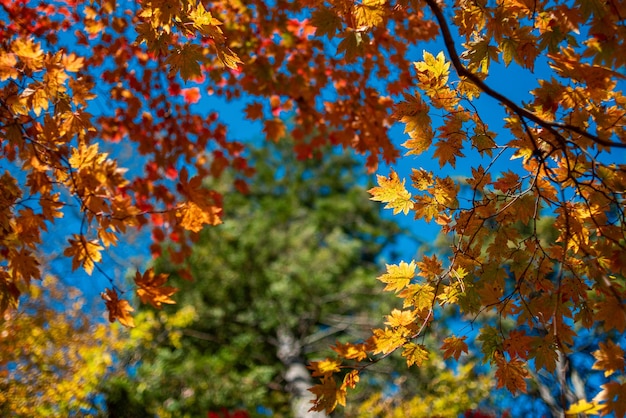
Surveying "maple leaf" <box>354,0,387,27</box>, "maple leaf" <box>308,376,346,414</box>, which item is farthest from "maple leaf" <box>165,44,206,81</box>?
"maple leaf" <box>308,376,346,414</box>

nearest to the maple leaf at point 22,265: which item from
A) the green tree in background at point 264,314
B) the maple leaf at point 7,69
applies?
the maple leaf at point 7,69

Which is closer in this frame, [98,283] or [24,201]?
[24,201]

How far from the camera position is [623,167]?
1.63 metres

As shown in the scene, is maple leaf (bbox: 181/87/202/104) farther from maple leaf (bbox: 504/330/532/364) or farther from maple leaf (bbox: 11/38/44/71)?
maple leaf (bbox: 504/330/532/364)

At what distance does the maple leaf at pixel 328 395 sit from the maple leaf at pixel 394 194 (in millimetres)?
742

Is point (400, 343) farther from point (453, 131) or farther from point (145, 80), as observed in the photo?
point (145, 80)

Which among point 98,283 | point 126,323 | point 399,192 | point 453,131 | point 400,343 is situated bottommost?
point 400,343

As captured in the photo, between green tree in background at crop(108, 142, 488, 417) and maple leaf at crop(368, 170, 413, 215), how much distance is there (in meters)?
5.74

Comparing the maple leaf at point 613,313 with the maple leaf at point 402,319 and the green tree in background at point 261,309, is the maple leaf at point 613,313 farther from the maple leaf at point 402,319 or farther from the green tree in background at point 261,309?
the green tree in background at point 261,309

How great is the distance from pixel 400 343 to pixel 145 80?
4078 mm

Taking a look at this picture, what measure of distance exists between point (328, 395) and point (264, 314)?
27.8ft

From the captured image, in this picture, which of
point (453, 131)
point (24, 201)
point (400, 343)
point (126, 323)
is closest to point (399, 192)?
point (453, 131)

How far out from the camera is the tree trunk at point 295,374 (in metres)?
7.74

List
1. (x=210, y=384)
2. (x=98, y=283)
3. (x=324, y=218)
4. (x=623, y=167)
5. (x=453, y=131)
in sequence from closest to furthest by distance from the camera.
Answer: (x=623, y=167), (x=453, y=131), (x=210, y=384), (x=98, y=283), (x=324, y=218)
